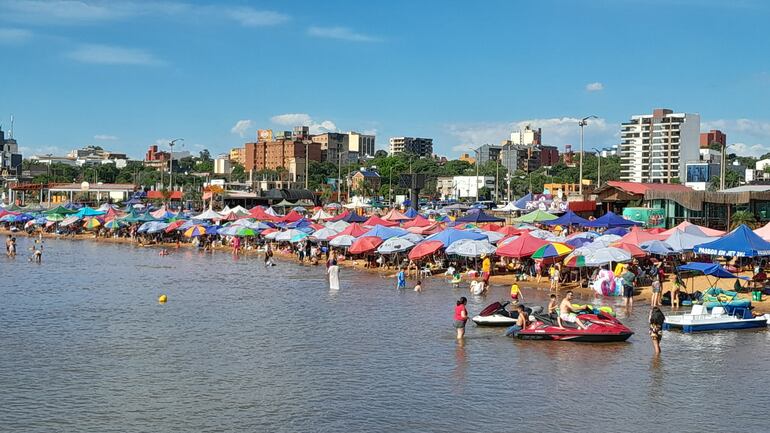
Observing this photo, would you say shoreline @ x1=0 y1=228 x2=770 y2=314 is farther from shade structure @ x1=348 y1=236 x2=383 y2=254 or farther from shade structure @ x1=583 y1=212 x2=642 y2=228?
shade structure @ x1=583 y1=212 x2=642 y2=228

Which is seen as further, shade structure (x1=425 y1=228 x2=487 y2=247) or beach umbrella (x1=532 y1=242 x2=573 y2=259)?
shade structure (x1=425 y1=228 x2=487 y2=247)

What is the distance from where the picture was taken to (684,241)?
121ft

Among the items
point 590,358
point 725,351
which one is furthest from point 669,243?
point 590,358

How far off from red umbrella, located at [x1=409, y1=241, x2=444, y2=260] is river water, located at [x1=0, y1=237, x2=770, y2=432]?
8.52m

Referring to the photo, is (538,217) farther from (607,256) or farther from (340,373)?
(340,373)

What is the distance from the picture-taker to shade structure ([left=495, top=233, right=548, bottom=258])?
38.5 metres

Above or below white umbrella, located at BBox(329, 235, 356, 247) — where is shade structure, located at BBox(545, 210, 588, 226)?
above

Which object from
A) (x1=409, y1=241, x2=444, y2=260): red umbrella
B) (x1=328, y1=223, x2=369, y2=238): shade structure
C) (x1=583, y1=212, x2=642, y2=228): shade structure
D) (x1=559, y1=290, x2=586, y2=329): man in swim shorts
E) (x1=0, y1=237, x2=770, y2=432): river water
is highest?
(x1=583, y1=212, x2=642, y2=228): shade structure

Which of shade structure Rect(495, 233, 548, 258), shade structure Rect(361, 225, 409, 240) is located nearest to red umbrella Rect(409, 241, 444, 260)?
shade structure Rect(495, 233, 548, 258)

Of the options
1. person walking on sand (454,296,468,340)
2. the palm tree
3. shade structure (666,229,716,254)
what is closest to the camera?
person walking on sand (454,296,468,340)

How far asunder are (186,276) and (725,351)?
1141 inches

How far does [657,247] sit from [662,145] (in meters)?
165

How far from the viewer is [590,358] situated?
21984 mm

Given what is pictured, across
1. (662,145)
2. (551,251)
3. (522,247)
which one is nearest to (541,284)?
(551,251)
